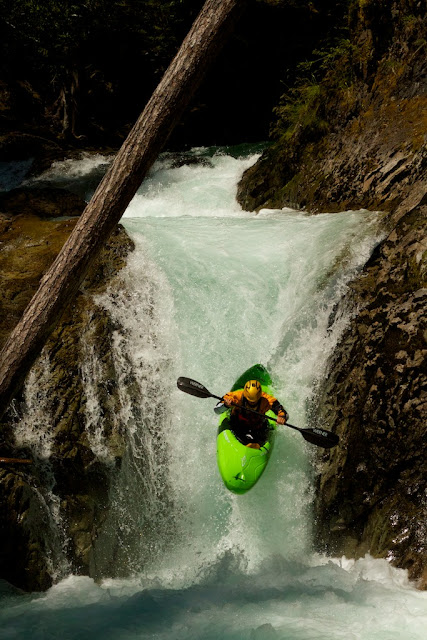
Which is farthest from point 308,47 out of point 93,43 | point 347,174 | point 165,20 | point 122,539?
point 122,539

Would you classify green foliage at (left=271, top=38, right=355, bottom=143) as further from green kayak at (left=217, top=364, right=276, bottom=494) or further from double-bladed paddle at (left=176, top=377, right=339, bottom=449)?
green kayak at (left=217, top=364, right=276, bottom=494)

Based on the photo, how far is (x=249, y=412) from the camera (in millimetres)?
5488

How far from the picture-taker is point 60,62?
44.7ft

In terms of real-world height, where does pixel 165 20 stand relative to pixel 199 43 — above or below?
above

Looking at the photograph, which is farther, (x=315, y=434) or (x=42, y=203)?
(x=42, y=203)

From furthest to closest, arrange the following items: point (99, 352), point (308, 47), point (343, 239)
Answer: point (308, 47) → point (343, 239) → point (99, 352)

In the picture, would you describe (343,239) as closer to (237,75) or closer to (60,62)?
(237,75)

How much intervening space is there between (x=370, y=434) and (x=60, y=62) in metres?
12.5

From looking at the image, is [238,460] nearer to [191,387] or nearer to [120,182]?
[191,387]

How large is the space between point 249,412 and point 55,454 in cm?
189

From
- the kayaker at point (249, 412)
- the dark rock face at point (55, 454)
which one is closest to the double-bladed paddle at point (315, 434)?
the kayaker at point (249, 412)

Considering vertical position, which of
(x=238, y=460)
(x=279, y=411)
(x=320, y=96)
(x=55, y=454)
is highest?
(x=320, y=96)

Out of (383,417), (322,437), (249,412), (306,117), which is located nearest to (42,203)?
(306,117)

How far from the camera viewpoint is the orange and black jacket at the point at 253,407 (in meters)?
5.42
